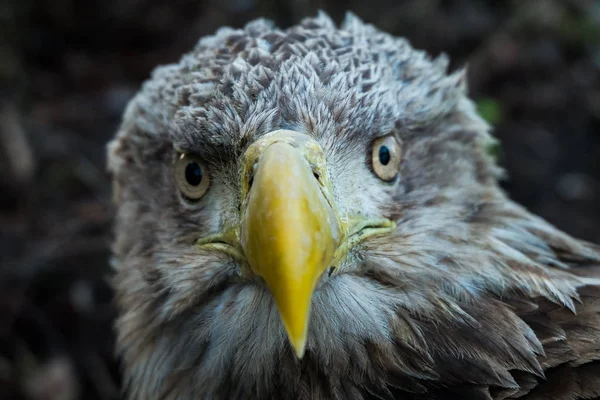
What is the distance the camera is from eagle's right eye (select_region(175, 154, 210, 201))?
1.83 m

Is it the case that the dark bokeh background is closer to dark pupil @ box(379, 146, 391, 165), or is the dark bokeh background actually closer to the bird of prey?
the bird of prey

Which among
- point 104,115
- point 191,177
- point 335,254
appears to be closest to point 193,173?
point 191,177

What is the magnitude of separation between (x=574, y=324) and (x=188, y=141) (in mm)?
1071

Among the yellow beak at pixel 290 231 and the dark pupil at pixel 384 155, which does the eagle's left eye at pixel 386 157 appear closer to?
the dark pupil at pixel 384 155

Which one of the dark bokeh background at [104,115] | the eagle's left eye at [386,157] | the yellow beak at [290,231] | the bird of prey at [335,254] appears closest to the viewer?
the yellow beak at [290,231]

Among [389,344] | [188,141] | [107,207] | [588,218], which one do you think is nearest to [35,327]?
[107,207]

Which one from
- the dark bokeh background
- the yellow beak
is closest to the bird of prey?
the yellow beak

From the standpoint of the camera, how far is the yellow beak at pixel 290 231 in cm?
141

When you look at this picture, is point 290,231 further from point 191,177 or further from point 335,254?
point 191,177

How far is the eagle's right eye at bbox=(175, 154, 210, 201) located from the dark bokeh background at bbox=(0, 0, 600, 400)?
1.87 meters

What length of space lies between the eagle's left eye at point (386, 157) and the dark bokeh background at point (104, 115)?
2.08 m

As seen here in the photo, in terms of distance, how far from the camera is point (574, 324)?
176cm

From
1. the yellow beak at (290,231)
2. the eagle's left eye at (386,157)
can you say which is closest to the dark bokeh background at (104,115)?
the eagle's left eye at (386,157)

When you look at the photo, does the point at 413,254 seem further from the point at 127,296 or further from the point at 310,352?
the point at 127,296
